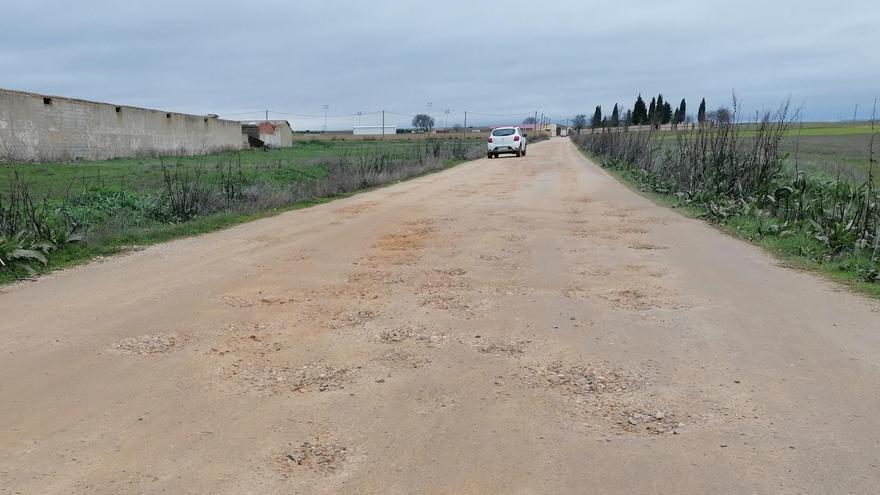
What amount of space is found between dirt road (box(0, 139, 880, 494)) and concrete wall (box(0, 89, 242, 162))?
73.7 ft

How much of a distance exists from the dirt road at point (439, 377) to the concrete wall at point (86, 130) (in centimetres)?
2247

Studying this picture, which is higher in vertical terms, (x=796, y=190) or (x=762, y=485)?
(x=796, y=190)

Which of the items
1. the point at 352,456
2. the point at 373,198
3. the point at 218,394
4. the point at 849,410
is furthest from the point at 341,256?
the point at 373,198

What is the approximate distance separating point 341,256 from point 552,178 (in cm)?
1410

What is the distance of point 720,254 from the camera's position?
331 inches

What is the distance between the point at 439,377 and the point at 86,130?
34387 millimetres

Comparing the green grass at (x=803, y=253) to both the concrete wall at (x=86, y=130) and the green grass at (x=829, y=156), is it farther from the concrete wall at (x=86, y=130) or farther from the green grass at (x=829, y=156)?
the concrete wall at (x=86, y=130)

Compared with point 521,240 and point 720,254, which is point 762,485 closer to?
point 720,254

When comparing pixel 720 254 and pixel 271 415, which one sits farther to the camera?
pixel 720 254

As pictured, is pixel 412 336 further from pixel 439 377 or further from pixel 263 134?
pixel 263 134

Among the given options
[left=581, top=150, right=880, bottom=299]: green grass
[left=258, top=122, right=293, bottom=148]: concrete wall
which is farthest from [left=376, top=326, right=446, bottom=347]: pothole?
[left=258, top=122, right=293, bottom=148]: concrete wall

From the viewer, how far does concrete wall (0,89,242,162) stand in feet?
90.6

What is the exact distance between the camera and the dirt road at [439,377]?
3.06 meters

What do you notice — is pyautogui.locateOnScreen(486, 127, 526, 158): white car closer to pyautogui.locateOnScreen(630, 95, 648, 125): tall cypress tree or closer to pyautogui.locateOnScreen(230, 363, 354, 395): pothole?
pyautogui.locateOnScreen(630, 95, 648, 125): tall cypress tree
